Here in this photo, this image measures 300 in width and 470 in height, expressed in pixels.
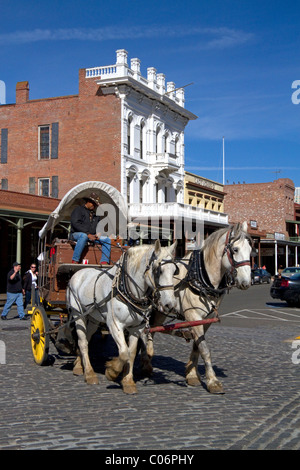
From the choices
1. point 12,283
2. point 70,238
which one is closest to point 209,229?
point 12,283

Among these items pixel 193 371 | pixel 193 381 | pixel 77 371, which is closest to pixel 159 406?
pixel 193 381

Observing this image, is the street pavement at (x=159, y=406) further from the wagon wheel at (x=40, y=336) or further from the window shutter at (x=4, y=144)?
the window shutter at (x=4, y=144)

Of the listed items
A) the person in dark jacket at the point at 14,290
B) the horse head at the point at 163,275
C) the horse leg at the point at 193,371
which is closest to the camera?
the horse head at the point at 163,275

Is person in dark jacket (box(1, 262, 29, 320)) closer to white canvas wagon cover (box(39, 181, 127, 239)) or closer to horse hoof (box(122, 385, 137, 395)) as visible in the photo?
white canvas wagon cover (box(39, 181, 127, 239))

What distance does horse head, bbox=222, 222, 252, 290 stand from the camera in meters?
6.94

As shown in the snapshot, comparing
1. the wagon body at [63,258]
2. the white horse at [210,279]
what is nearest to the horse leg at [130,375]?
the white horse at [210,279]

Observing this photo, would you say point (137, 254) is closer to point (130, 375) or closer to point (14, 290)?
point (130, 375)

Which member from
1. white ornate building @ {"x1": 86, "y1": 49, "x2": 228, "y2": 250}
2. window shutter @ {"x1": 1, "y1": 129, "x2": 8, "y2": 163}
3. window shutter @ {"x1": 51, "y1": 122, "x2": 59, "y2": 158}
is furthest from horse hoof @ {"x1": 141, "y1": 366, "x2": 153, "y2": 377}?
window shutter @ {"x1": 1, "y1": 129, "x2": 8, "y2": 163}

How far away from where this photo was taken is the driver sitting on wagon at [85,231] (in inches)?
348

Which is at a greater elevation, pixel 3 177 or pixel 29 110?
pixel 29 110

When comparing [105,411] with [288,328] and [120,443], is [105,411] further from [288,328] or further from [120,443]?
[288,328]

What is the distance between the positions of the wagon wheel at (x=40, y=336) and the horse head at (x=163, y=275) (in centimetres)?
261
